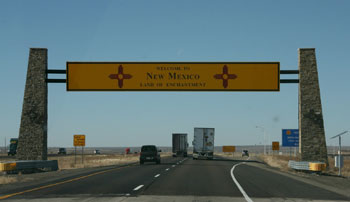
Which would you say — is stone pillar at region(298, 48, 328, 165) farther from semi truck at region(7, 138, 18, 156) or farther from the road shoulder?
semi truck at region(7, 138, 18, 156)

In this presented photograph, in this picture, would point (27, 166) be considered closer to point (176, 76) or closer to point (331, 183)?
point (176, 76)

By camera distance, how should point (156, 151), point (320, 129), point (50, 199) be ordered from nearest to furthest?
point (50, 199)
point (320, 129)
point (156, 151)

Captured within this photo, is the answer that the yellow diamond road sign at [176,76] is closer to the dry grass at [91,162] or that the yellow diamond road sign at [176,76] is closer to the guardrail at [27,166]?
the guardrail at [27,166]

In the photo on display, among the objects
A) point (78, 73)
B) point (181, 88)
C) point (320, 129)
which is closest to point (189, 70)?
point (181, 88)

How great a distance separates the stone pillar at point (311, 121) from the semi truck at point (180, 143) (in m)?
46.8

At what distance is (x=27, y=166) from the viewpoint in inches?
1057

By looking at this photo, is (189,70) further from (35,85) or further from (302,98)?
(35,85)

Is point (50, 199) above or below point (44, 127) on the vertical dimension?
below

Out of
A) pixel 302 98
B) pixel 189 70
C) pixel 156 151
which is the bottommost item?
pixel 156 151

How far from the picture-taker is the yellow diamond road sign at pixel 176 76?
29.8 meters

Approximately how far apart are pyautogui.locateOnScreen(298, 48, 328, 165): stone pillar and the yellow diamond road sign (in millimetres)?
1868

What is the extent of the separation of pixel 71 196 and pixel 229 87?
18058 mm

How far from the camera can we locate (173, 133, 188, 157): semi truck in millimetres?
75700

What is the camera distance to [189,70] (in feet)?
98.5
